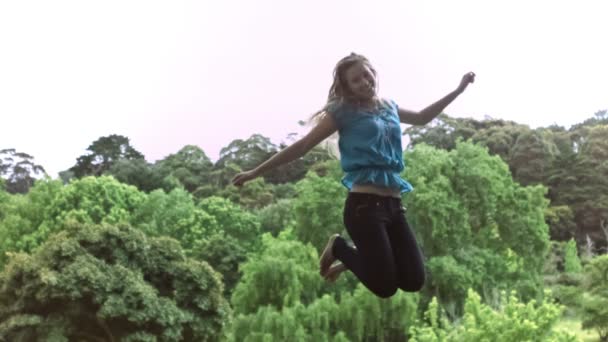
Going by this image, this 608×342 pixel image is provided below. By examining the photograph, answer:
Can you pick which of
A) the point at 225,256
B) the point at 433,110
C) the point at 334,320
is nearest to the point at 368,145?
the point at 433,110

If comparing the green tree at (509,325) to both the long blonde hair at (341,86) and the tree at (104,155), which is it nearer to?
the long blonde hair at (341,86)

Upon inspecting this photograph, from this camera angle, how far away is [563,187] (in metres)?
43.0

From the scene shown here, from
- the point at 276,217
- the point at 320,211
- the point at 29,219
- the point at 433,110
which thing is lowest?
the point at 433,110

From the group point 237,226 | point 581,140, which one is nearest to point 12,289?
point 237,226

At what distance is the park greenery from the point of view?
19703mm

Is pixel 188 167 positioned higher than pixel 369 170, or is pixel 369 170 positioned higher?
pixel 188 167

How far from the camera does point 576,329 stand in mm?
33094

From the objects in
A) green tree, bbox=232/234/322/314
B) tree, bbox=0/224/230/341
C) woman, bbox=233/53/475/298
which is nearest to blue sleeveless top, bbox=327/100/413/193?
woman, bbox=233/53/475/298

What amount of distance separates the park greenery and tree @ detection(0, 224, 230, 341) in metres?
0.04

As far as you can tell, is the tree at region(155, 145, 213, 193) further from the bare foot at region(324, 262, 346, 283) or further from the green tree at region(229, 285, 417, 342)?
the bare foot at region(324, 262, 346, 283)

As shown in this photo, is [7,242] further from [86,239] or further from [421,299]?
[421,299]

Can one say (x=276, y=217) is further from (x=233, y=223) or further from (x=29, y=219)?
(x=29, y=219)

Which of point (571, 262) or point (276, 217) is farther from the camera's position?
point (571, 262)

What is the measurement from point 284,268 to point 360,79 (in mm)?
16968
